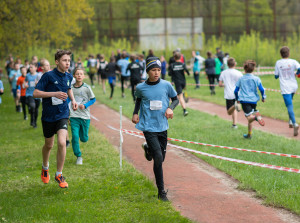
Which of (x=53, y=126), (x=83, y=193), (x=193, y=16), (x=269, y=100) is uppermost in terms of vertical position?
(x=193, y=16)

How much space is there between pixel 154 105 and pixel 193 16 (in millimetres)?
39361

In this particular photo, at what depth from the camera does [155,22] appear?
147 feet

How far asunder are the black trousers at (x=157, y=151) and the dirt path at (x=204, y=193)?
0.36 metres

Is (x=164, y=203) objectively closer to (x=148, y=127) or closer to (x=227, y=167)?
(x=148, y=127)

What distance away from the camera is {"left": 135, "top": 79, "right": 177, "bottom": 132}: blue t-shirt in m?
6.57

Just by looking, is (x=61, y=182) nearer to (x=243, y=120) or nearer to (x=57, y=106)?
(x=57, y=106)

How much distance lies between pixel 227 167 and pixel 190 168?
0.66 meters

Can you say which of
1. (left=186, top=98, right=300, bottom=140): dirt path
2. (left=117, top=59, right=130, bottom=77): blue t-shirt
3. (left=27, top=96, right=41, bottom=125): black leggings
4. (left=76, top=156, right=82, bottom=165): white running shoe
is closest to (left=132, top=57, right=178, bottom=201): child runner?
(left=76, top=156, right=82, bottom=165): white running shoe

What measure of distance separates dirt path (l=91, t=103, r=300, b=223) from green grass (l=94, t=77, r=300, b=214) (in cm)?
19

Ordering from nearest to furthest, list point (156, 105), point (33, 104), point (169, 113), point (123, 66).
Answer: point (169, 113) → point (156, 105) → point (33, 104) → point (123, 66)

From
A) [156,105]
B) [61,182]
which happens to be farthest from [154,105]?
[61,182]

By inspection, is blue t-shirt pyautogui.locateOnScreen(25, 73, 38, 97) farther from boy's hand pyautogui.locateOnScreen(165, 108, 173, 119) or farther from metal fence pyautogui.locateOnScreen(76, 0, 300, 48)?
metal fence pyautogui.locateOnScreen(76, 0, 300, 48)

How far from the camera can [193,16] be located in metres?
44.8

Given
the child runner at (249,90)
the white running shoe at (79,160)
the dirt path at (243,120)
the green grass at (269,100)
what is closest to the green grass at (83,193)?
the white running shoe at (79,160)
